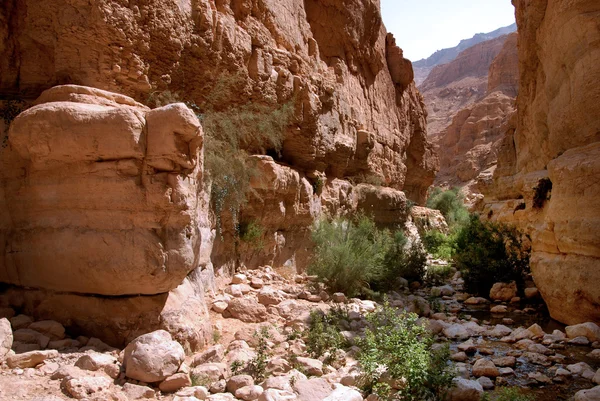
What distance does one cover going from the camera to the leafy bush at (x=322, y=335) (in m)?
4.30

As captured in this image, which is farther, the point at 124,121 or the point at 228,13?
the point at 228,13

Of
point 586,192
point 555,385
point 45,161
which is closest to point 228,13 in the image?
point 45,161

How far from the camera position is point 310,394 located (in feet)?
10.4

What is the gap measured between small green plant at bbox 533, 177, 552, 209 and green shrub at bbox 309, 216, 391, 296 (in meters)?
3.11

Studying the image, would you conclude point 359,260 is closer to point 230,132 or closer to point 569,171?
point 230,132

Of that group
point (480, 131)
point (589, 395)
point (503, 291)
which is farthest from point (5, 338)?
point (480, 131)

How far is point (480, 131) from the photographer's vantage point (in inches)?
1508

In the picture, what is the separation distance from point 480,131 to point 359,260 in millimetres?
35565

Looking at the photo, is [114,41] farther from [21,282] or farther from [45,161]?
[21,282]

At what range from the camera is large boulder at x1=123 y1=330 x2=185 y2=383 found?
3.03 meters

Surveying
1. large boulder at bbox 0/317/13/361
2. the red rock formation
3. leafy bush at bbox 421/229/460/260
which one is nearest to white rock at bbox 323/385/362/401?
large boulder at bbox 0/317/13/361

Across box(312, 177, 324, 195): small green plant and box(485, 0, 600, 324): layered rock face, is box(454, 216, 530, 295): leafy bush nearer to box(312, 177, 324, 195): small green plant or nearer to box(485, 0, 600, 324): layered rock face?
box(485, 0, 600, 324): layered rock face

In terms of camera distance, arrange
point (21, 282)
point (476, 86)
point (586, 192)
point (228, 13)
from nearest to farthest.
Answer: point (21, 282) < point (586, 192) < point (228, 13) < point (476, 86)

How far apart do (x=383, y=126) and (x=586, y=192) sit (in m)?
9.45
